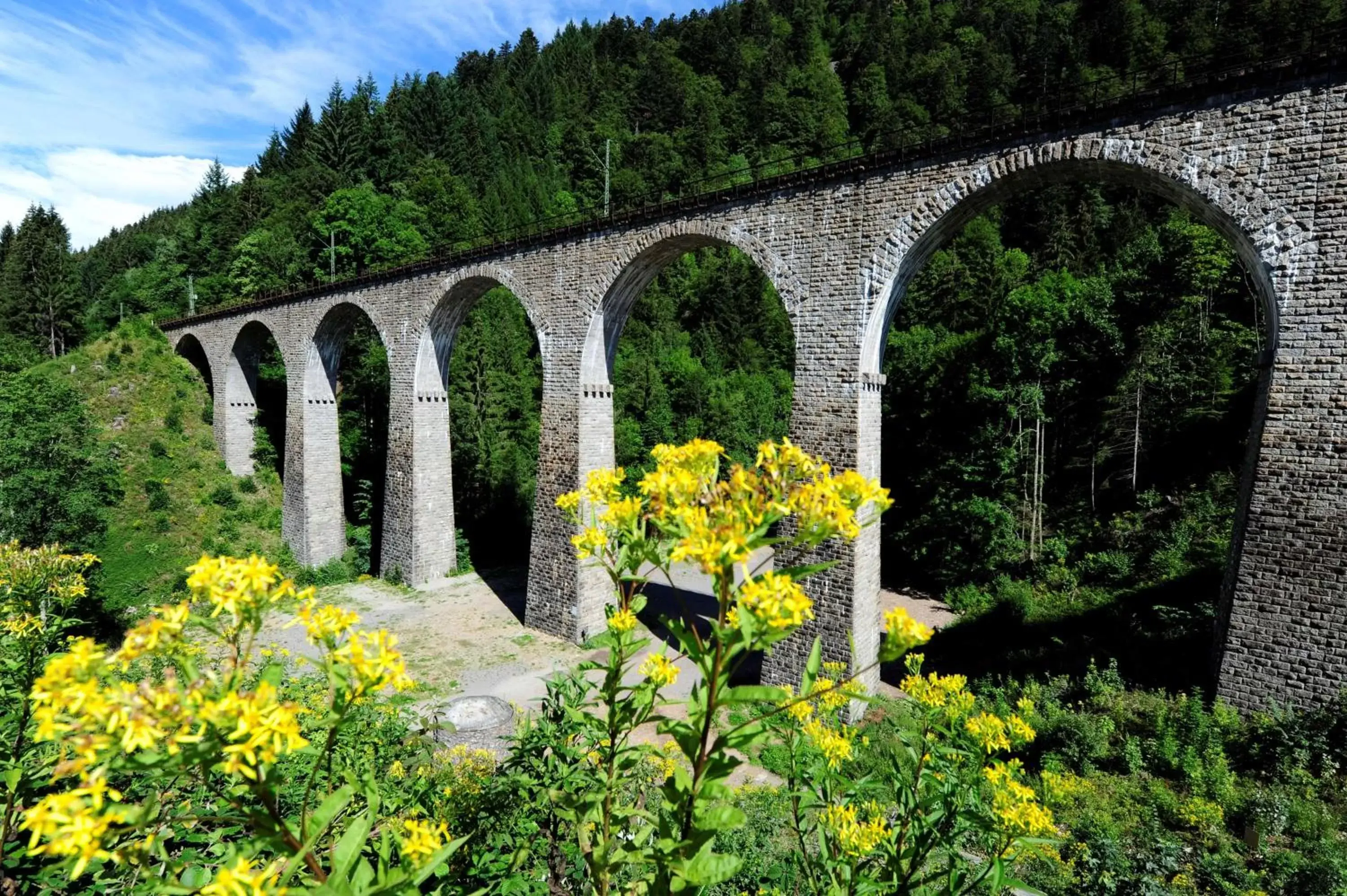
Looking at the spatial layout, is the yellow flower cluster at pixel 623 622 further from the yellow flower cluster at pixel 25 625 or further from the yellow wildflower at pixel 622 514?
the yellow flower cluster at pixel 25 625

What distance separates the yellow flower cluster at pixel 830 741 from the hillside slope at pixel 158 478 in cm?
2143

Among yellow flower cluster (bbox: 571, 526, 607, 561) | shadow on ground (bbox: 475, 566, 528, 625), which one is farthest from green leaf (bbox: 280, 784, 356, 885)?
shadow on ground (bbox: 475, 566, 528, 625)

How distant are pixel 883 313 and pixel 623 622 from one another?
9.30m

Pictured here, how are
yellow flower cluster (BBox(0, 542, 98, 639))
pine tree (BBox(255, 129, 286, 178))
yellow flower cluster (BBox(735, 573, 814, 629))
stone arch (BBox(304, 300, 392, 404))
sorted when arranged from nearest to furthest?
yellow flower cluster (BBox(735, 573, 814, 629)) → yellow flower cluster (BBox(0, 542, 98, 639)) → stone arch (BBox(304, 300, 392, 404)) → pine tree (BBox(255, 129, 286, 178))

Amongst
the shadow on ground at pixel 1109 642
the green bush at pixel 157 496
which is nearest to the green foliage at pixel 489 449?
the green bush at pixel 157 496

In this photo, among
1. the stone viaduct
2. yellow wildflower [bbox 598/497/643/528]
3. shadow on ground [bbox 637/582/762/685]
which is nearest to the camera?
yellow wildflower [bbox 598/497/643/528]

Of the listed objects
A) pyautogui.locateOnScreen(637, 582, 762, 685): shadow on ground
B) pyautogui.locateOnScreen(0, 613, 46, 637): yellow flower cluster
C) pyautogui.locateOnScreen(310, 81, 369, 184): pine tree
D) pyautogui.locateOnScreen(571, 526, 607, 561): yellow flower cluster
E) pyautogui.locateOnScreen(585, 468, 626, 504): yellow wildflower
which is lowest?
pyautogui.locateOnScreen(637, 582, 762, 685): shadow on ground

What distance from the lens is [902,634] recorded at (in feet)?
5.33

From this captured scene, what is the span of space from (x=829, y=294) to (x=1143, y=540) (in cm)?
1024

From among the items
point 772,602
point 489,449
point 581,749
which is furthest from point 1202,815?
point 489,449

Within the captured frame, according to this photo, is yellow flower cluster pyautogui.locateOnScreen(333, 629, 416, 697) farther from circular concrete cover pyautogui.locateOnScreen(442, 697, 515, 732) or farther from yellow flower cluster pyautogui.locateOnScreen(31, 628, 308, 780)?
circular concrete cover pyautogui.locateOnScreen(442, 697, 515, 732)

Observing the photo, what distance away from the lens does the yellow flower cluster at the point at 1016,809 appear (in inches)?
84.0

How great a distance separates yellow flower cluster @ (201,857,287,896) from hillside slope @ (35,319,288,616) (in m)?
21.8

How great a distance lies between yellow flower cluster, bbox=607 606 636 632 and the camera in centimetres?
204
